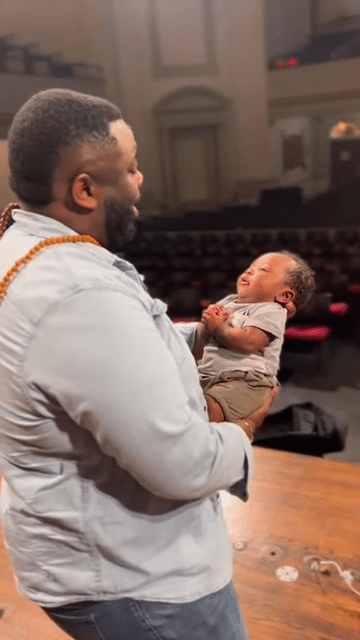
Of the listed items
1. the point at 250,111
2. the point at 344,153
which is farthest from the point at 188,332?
the point at 250,111

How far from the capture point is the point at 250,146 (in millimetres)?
7879

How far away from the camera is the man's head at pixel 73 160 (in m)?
0.76

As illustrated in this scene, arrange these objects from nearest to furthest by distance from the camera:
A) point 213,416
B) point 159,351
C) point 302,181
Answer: point 159,351 < point 213,416 < point 302,181

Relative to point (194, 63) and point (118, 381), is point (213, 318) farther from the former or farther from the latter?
point (194, 63)

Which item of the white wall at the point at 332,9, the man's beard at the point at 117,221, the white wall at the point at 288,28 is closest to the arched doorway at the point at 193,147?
the white wall at the point at 288,28

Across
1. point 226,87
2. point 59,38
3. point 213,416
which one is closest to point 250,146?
point 226,87

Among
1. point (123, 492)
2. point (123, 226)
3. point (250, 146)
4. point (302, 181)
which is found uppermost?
point (123, 226)

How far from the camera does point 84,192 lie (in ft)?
2.62

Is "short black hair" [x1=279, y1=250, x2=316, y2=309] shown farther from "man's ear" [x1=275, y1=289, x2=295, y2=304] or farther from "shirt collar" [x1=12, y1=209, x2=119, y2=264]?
"shirt collar" [x1=12, y1=209, x2=119, y2=264]

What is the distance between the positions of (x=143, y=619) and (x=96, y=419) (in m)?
0.40

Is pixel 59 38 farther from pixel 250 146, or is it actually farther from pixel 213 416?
pixel 213 416

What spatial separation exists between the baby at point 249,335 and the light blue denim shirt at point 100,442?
0.36m

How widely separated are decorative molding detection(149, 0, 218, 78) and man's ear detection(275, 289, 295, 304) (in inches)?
251

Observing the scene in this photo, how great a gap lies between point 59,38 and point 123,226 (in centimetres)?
826
